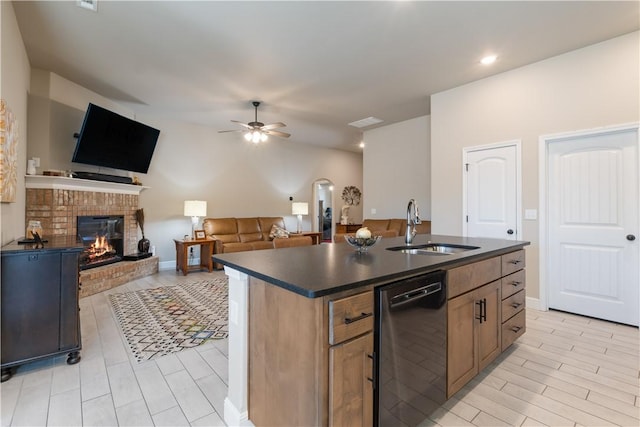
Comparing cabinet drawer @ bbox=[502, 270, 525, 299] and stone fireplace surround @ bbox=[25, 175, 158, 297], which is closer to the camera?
cabinet drawer @ bbox=[502, 270, 525, 299]

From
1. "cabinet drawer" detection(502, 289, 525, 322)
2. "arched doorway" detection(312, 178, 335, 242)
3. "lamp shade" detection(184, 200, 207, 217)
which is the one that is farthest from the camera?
"arched doorway" detection(312, 178, 335, 242)

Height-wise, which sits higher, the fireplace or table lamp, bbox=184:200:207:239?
table lamp, bbox=184:200:207:239

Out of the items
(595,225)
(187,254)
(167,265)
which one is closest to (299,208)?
(187,254)

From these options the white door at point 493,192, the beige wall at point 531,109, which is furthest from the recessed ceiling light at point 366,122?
the white door at point 493,192

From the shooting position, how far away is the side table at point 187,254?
5.12m

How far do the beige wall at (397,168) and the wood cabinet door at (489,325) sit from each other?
361 cm

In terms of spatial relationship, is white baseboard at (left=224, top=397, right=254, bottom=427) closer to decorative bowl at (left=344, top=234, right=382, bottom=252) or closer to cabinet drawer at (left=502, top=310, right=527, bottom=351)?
decorative bowl at (left=344, top=234, right=382, bottom=252)

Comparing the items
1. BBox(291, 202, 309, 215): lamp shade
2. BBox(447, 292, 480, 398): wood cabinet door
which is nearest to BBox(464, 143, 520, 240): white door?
BBox(447, 292, 480, 398): wood cabinet door

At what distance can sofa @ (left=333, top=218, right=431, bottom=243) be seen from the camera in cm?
523

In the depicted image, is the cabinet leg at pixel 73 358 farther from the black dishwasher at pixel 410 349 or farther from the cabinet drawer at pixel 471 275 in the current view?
the cabinet drawer at pixel 471 275

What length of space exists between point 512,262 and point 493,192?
182cm

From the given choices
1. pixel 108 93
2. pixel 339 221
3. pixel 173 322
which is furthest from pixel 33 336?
pixel 339 221

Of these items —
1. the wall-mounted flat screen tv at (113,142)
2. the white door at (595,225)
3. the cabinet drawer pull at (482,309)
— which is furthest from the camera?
the wall-mounted flat screen tv at (113,142)

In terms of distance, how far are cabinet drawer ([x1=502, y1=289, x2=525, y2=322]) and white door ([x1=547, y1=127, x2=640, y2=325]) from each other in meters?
1.41
